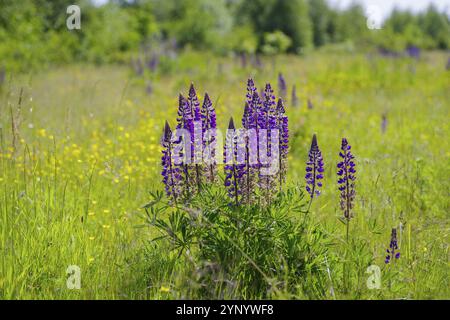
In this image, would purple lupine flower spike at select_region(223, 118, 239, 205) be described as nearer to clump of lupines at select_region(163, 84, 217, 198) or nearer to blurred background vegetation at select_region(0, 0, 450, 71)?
clump of lupines at select_region(163, 84, 217, 198)

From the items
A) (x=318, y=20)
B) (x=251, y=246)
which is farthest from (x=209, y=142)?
(x=318, y=20)

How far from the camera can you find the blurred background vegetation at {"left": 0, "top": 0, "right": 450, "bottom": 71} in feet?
41.4

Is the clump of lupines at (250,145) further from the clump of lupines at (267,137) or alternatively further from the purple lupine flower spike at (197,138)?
the purple lupine flower spike at (197,138)

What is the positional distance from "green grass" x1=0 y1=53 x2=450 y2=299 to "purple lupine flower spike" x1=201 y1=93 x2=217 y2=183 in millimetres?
221

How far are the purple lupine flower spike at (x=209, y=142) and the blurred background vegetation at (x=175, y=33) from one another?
28.9ft

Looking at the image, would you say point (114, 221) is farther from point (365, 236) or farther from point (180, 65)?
point (180, 65)

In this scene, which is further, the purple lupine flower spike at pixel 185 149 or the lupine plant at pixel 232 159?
the purple lupine flower spike at pixel 185 149

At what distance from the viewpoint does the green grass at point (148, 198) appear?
2.63 m

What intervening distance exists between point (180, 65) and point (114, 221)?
404 inches

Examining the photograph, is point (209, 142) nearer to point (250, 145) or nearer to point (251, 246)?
point (250, 145)

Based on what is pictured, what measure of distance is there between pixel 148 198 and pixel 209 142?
130cm

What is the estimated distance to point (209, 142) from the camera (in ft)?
9.18

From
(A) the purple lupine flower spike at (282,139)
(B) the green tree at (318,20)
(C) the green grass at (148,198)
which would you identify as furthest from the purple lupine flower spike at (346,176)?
(B) the green tree at (318,20)

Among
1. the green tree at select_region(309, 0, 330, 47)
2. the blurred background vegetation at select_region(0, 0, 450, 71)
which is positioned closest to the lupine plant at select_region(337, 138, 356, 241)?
the blurred background vegetation at select_region(0, 0, 450, 71)
